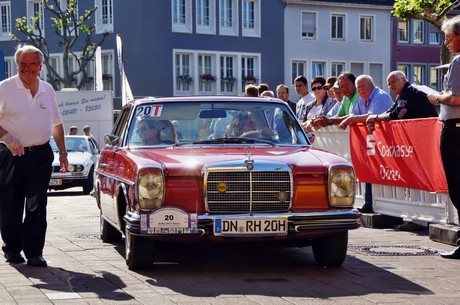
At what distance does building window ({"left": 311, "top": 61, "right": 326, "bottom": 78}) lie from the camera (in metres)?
65.1

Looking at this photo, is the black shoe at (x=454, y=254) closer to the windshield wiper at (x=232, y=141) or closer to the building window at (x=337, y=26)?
the windshield wiper at (x=232, y=141)

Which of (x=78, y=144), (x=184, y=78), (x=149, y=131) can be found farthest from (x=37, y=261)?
(x=184, y=78)

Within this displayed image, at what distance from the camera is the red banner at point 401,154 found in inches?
467

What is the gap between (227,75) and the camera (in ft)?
203

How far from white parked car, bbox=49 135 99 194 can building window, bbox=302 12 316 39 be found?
39.5 metres

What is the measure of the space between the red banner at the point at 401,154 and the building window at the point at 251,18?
49.2 m

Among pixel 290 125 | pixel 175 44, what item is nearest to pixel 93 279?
pixel 290 125

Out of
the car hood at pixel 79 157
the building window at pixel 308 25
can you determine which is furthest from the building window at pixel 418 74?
the car hood at pixel 79 157

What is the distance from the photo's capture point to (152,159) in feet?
30.2

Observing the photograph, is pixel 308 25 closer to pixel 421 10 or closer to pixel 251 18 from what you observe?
pixel 251 18

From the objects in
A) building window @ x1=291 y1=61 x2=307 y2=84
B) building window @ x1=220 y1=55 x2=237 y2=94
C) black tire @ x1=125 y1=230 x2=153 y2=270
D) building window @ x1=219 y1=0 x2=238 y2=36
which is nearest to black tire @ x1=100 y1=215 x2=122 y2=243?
black tire @ x1=125 y1=230 x2=153 y2=270

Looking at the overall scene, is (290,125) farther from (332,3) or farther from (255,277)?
(332,3)

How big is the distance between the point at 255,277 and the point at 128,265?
3.99 feet

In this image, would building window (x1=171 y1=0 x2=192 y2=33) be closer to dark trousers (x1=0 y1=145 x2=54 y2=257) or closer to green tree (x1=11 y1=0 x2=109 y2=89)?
green tree (x1=11 y1=0 x2=109 y2=89)
